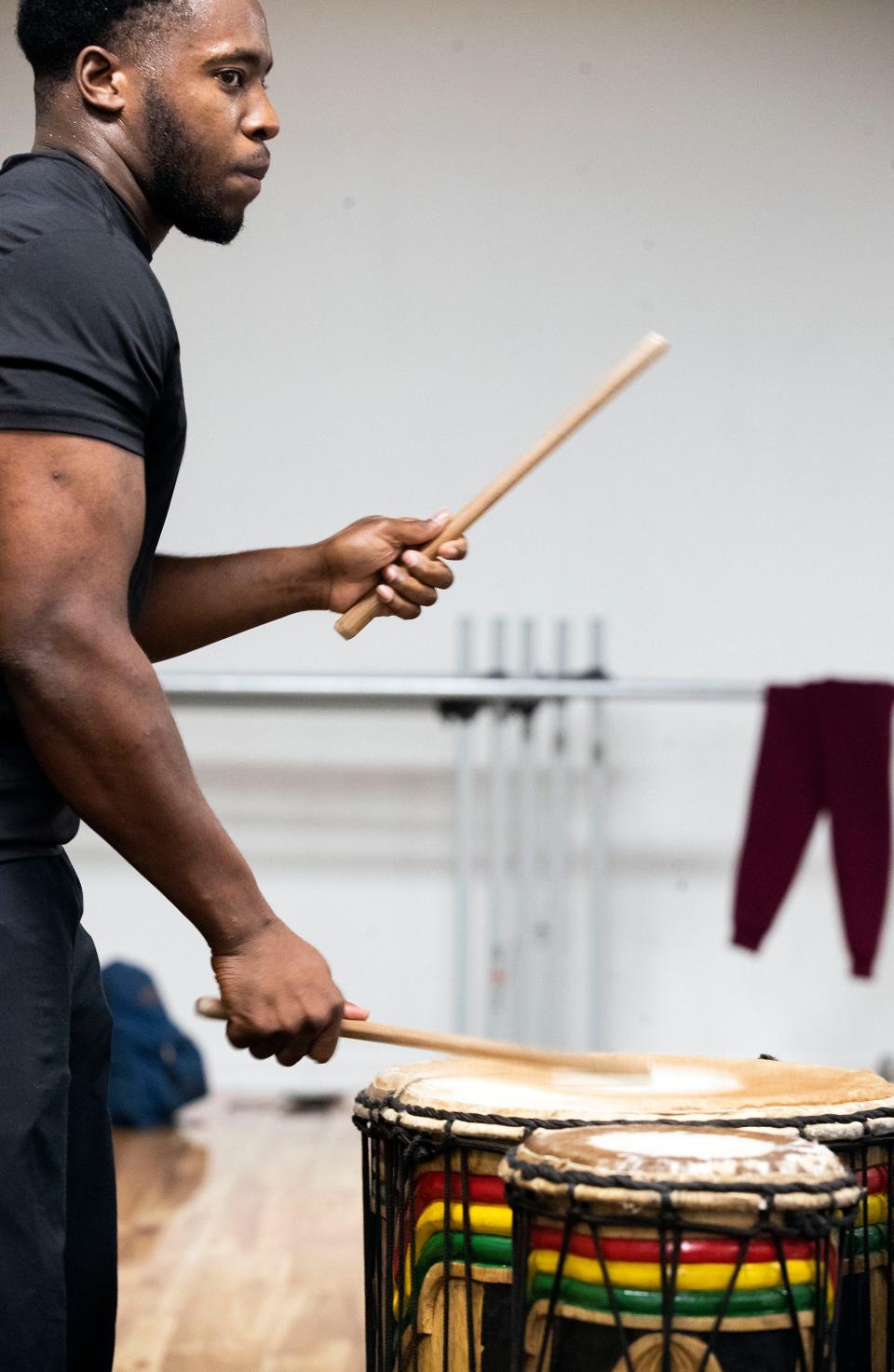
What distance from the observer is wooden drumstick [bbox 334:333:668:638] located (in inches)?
56.9

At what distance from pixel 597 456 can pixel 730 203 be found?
2.43 feet

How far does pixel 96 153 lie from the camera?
1.28m

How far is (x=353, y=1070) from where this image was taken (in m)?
3.98

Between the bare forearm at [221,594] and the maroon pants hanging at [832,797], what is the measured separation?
2.10 m

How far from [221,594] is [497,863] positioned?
7.64 ft

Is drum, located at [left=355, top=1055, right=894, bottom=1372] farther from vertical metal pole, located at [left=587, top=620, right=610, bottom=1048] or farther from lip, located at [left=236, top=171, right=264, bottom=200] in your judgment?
vertical metal pole, located at [left=587, top=620, right=610, bottom=1048]

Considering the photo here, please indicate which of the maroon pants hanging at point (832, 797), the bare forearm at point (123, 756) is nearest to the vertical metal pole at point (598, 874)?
the maroon pants hanging at point (832, 797)

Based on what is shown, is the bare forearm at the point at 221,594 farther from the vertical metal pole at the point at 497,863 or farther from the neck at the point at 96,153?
the vertical metal pole at the point at 497,863

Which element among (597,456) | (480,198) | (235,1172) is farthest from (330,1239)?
(480,198)

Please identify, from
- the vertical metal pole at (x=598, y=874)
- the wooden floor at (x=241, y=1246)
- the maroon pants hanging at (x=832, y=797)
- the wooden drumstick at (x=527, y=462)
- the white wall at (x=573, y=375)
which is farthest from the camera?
the white wall at (x=573, y=375)

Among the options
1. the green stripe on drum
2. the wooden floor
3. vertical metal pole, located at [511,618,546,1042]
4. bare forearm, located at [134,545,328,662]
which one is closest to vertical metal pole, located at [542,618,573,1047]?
vertical metal pole, located at [511,618,546,1042]

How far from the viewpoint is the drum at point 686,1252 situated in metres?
1.04

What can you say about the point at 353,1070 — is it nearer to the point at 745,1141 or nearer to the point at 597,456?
the point at 597,456

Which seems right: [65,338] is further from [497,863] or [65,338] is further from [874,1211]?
[497,863]
